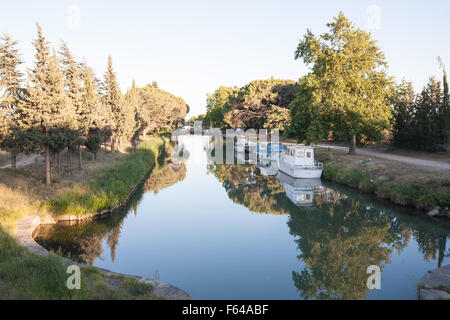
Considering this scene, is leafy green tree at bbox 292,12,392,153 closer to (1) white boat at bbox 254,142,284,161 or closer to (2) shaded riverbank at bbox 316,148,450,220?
(2) shaded riverbank at bbox 316,148,450,220

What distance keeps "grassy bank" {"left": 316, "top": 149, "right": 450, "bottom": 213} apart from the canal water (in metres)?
0.94

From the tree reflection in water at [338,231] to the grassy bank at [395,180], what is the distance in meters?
0.94

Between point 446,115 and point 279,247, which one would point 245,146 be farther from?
point 279,247

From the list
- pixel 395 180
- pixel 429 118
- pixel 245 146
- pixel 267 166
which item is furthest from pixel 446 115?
pixel 245 146

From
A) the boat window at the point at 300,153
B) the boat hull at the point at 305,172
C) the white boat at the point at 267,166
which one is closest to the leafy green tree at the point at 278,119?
the white boat at the point at 267,166

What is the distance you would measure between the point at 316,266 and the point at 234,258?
11.3 ft

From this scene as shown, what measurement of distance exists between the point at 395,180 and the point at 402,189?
191 cm

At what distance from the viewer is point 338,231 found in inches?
653

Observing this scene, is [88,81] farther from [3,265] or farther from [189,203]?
[3,265]

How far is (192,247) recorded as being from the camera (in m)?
14.5

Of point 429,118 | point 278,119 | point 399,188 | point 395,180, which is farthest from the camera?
point 278,119

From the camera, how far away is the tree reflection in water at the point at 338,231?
438 inches

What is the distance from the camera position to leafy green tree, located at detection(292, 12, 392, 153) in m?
28.2

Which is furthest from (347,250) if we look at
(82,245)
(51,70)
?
(51,70)
